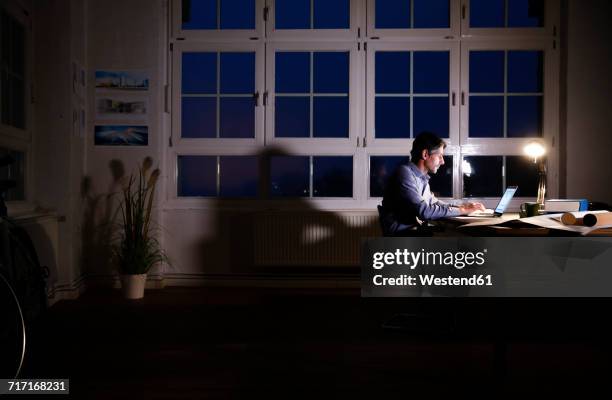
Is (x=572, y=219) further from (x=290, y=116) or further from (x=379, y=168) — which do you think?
(x=290, y=116)

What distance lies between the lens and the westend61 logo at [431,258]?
135 inches

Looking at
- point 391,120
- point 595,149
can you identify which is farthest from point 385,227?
point 595,149

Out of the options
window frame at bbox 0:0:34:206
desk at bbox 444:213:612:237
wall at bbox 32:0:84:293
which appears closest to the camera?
desk at bbox 444:213:612:237

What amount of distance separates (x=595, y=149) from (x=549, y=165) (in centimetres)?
41

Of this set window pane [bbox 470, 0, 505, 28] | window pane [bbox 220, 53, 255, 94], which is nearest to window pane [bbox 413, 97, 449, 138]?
window pane [bbox 470, 0, 505, 28]

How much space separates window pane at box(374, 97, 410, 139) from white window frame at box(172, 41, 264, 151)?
111cm

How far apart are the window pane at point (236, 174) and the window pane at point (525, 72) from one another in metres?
2.54

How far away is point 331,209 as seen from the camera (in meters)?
5.12

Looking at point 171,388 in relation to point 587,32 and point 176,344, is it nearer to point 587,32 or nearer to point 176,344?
point 176,344

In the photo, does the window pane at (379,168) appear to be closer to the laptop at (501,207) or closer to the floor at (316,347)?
the floor at (316,347)

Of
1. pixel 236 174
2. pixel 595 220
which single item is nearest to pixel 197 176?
pixel 236 174

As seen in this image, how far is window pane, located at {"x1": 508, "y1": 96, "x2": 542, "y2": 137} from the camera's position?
520 centimetres

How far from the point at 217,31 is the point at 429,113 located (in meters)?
2.13

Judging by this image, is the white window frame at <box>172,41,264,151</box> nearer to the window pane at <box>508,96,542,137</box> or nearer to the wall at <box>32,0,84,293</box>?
the wall at <box>32,0,84,293</box>
